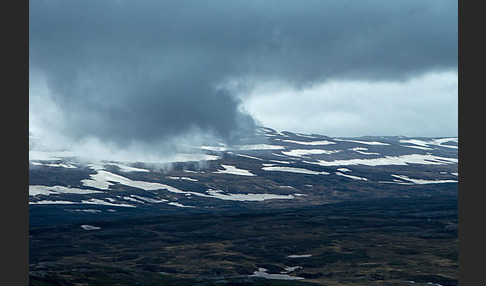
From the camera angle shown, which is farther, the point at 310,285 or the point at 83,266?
the point at 83,266

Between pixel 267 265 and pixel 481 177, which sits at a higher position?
pixel 481 177

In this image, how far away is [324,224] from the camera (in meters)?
197

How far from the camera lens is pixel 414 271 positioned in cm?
11675

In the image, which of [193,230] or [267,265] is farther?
[193,230]

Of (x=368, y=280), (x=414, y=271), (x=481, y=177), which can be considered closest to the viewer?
(x=368, y=280)

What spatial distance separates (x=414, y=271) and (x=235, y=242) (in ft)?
193

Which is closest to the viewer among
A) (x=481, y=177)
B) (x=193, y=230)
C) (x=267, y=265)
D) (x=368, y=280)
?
(x=368, y=280)

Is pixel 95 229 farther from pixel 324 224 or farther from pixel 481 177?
pixel 481 177

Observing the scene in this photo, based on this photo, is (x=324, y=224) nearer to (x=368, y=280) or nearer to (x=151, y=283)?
(x=368, y=280)

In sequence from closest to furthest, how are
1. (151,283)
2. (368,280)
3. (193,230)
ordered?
(151,283)
(368,280)
(193,230)

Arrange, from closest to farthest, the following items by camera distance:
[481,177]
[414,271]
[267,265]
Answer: [414,271] < [267,265] < [481,177]

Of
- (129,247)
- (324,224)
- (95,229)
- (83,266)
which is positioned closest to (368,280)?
(83,266)

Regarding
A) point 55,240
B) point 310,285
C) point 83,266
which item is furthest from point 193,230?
point 310,285

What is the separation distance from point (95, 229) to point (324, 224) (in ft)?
234
